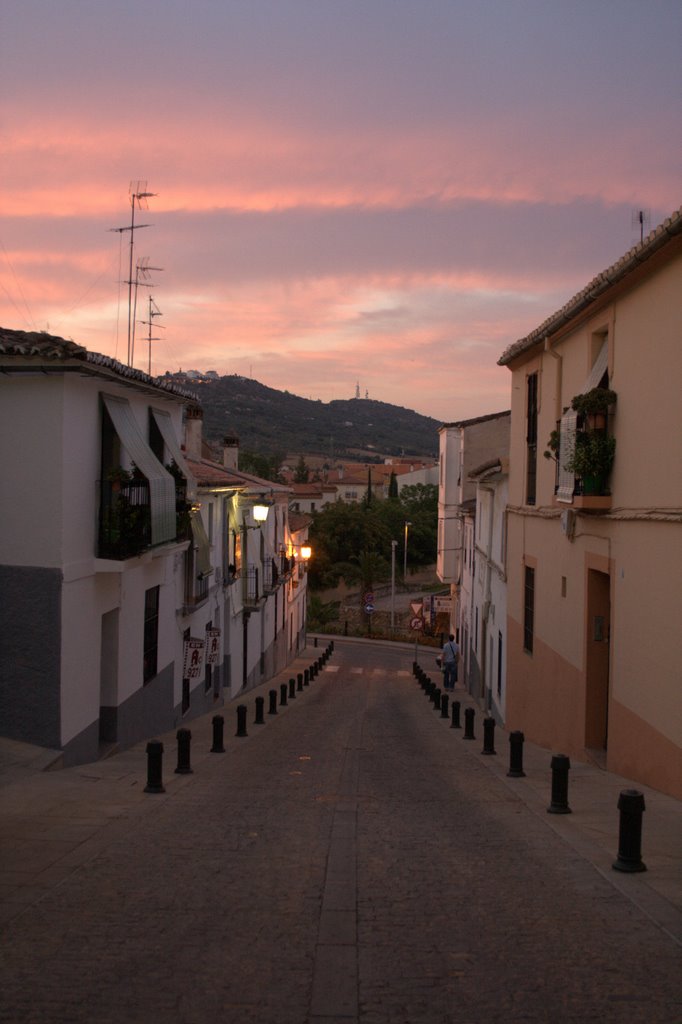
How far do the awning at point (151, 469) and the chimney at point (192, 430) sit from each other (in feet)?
36.7

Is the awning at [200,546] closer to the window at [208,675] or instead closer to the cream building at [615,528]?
the window at [208,675]

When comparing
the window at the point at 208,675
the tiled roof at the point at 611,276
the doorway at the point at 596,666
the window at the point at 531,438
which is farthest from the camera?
the window at the point at 208,675

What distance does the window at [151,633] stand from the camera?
1783 centimetres

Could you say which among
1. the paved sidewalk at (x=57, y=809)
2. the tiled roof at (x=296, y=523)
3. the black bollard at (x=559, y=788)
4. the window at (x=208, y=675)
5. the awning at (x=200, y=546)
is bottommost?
the window at (x=208, y=675)

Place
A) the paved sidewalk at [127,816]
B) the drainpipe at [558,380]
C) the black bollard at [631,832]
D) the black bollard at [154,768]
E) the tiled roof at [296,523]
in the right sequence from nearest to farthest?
the paved sidewalk at [127,816]
the black bollard at [631,832]
the black bollard at [154,768]
the drainpipe at [558,380]
the tiled roof at [296,523]

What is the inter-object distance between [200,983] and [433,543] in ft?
264

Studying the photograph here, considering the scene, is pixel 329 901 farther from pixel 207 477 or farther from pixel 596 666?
pixel 207 477

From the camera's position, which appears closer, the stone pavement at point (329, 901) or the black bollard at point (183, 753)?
the stone pavement at point (329, 901)

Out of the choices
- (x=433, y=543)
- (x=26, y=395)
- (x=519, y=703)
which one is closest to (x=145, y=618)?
(x=26, y=395)

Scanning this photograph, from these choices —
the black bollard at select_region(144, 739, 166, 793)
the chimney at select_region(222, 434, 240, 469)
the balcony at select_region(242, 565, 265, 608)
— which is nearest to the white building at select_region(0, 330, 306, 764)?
the black bollard at select_region(144, 739, 166, 793)

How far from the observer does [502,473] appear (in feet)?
74.1

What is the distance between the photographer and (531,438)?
18922 mm

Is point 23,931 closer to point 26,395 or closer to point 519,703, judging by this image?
point 26,395

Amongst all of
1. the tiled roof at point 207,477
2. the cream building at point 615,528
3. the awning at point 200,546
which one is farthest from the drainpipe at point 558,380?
the tiled roof at point 207,477
